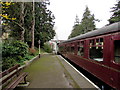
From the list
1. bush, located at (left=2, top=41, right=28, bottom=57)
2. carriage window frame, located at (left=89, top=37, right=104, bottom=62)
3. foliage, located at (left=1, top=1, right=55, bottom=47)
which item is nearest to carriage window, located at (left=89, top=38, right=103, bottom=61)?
carriage window frame, located at (left=89, top=37, right=104, bottom=62)

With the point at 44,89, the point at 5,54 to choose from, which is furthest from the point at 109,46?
the point at 5,54

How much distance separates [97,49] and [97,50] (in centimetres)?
6

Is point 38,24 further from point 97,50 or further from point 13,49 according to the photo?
point 97,50

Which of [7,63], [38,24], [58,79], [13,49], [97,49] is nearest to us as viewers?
[97,49]

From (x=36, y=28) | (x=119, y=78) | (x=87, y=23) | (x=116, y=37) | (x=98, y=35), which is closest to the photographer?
(x=119, y=78)

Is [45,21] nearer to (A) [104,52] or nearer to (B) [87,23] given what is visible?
(B) [87,23]

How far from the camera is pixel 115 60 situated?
167 inches

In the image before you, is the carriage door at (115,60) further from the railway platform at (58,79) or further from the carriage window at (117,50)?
the railway platform at (58,79)

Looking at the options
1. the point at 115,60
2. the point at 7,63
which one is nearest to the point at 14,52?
the point at 7,63

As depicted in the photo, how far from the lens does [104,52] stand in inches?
196

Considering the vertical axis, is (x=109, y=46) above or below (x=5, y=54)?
above

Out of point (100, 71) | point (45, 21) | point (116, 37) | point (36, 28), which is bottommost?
point (100, 71)

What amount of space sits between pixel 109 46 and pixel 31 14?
15.9m

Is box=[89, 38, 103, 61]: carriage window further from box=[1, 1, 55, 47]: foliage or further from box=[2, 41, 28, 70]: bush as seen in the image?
box=[1, 1, 55, 47]: foliage
